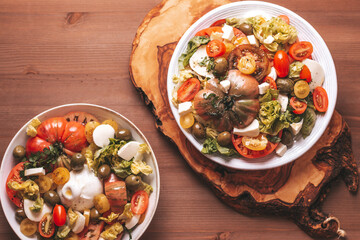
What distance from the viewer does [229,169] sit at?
2.95m

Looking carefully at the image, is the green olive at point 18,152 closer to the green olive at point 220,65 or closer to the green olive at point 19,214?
the green olive at point 19,214

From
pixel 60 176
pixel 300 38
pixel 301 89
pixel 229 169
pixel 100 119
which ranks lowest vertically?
pixel 229 169

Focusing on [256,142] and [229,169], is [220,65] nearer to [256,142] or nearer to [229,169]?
[256,142]

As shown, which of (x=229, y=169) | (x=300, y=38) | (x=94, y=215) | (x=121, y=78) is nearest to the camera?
(x=94, y=215)

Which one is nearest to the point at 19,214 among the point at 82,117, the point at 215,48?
the point at 82,117

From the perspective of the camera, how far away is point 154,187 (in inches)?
109

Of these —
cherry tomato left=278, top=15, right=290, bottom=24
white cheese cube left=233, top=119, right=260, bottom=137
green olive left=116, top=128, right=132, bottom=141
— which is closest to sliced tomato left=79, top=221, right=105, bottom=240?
green olive left=116, top=128, right=132, bottom=141

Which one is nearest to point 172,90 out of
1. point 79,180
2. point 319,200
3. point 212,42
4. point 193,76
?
point 193,76

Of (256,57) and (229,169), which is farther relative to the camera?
(229,169)

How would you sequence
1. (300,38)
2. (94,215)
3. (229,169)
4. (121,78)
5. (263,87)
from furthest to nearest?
(121,78), (229,169), (300,38), (94,215), (263,87)

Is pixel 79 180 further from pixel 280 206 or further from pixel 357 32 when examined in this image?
pixel 357 32

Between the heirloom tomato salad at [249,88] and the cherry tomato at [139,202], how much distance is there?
1.93 feet

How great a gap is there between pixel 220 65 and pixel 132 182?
1109 millimetres

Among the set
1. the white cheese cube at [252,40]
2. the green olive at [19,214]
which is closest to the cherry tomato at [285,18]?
the white cheese cube at [252,40]
